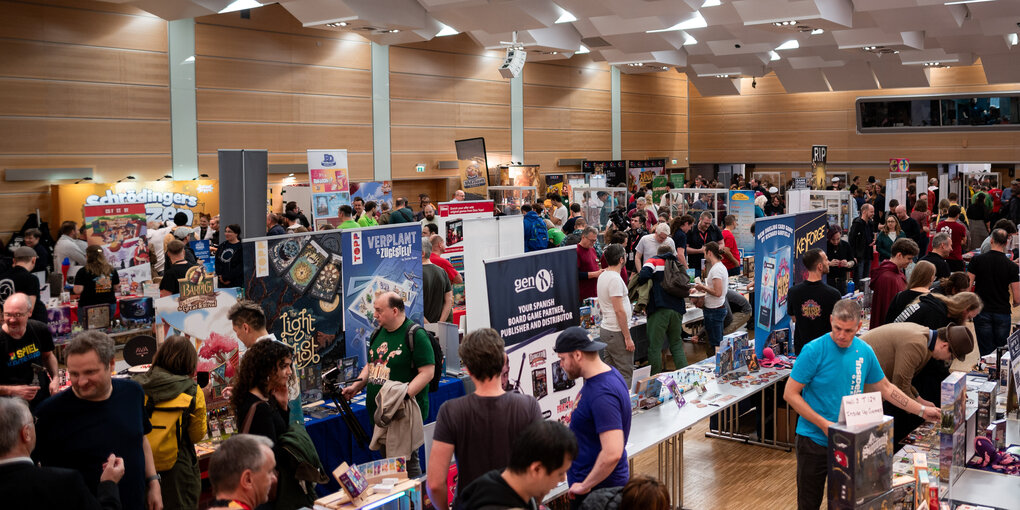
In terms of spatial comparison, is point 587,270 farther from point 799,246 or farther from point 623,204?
point 623,204

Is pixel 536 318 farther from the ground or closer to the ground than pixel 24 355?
farther from the ground

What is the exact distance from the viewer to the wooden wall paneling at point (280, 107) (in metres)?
13.9

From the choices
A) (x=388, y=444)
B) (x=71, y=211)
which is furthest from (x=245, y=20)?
(x=388, y=444)

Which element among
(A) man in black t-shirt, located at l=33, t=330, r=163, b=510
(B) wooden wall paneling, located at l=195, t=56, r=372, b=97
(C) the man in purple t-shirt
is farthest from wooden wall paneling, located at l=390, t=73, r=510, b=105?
(A) man in black t-shirt, located at l=33, t=330, r=163, b=510

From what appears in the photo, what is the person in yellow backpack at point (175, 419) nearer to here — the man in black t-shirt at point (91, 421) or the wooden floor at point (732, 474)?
the man in black t-shirt at point (91, 421)

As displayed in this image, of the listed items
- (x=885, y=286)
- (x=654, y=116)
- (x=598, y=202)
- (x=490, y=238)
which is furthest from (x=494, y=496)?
(x=654, y=116)

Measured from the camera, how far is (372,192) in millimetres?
15531

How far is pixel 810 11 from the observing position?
1078 centimetres

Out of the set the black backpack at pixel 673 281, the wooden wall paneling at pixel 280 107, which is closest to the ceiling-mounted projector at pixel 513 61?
the wooden wall paneling at pixel 280 107

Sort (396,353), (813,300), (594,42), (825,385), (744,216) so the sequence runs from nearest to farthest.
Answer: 1. (825,385)
2. (396,353)
3. (813,300)
4. (744,216)
5. (594,42)

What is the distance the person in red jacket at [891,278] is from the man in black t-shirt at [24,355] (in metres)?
5.83

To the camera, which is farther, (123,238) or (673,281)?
(123,238)

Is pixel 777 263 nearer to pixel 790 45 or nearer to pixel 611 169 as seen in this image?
pixel 790 45

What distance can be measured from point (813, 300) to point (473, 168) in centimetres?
1244
